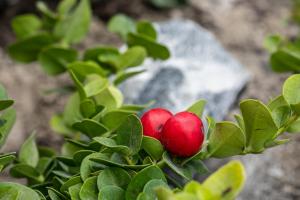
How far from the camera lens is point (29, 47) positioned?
4.98 feet

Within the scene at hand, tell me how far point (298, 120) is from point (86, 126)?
0.39 meters

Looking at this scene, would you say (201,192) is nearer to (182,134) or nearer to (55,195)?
(182,134)

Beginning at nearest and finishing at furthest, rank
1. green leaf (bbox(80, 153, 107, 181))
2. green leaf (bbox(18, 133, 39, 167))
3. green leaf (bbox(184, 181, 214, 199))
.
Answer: green leaf (bbox(184, 181, 214, 199))
green leaf (bbox(80, 153, 107, 181))
green leaf (bbox(18, 133, 39, 167))

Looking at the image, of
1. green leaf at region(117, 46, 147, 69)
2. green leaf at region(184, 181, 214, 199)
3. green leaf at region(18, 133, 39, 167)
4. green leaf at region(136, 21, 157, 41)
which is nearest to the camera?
green leaf at region(184, 181, 214, 199)

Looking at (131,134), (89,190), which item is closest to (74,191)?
(89,190)

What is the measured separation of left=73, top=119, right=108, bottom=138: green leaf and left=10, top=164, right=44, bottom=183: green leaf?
15 centimetres

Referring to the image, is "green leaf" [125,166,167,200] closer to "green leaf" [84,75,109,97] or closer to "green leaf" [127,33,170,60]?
"green leaf" [84,75,109,97]

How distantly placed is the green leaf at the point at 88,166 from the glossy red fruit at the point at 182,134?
114mm

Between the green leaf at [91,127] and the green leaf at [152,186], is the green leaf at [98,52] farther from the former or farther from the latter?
the green leaf at [152,186]

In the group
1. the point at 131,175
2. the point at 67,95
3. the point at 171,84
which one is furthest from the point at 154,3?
the point at 131,175

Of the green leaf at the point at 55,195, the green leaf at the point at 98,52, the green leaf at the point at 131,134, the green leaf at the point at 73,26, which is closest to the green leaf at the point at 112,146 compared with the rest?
the green leaf at the point at 131,134

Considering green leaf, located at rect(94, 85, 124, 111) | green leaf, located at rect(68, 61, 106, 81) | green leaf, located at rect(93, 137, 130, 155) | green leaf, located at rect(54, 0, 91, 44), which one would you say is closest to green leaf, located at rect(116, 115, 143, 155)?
green leaf, located at rect(93, 137, 130, 155)

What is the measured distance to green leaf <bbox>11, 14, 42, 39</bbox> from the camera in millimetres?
1581

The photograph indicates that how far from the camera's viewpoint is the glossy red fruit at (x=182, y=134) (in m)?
0.97
